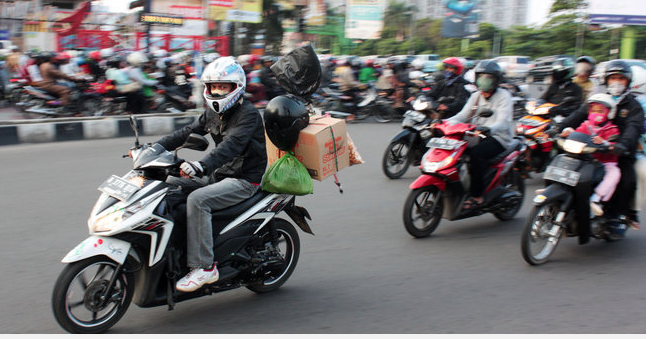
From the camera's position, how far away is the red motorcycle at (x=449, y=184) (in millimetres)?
5422

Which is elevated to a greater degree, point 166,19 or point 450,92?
point 166,19

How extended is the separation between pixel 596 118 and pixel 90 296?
4231 millimetres

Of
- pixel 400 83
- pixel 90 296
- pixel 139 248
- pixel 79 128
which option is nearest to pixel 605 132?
pixel 139 248

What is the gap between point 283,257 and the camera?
4328 mm

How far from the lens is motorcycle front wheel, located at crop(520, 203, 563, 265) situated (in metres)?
4.68

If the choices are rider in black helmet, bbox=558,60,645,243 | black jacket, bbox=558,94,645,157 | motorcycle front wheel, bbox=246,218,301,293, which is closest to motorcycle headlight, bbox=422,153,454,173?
rider in black helmet, bbox=558,60,645,243

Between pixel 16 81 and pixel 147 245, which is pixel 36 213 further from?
pixel 16 81

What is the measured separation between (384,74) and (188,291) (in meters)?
12.4

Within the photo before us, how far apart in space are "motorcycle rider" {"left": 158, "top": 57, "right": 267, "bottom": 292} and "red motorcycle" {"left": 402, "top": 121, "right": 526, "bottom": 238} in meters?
1.97

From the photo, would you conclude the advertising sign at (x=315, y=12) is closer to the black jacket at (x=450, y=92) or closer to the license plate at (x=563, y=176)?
the black jacket at (x=450, y=92)

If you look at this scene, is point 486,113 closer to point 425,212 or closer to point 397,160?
point 425,212

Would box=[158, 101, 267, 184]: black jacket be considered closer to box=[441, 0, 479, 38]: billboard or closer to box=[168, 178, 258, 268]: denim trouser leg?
box=[168, 178, 258, 268]: denim trouser leg

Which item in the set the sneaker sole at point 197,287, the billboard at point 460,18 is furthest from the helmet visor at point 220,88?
the billboard at point 460,18

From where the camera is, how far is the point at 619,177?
5055 mm
